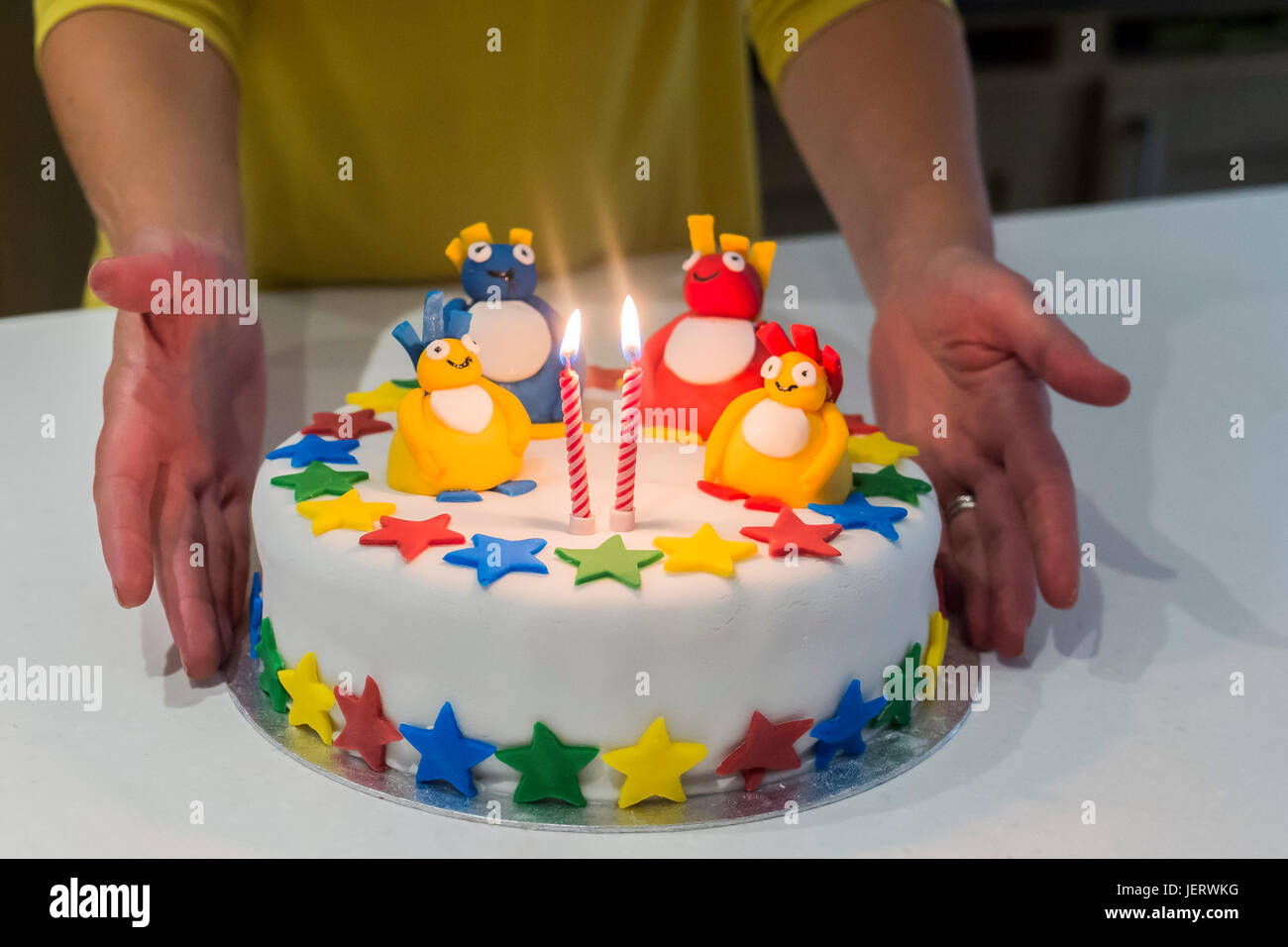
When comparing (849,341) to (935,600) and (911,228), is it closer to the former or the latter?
(911,228)

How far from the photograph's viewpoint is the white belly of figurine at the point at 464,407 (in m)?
1.40

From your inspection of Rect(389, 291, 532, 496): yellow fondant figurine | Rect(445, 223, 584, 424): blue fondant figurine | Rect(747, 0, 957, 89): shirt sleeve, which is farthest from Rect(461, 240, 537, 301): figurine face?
Rect(747, 0, 957, 89): shirt sleeve

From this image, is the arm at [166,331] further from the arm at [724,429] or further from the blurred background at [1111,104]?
the blurred background at [1111,104]

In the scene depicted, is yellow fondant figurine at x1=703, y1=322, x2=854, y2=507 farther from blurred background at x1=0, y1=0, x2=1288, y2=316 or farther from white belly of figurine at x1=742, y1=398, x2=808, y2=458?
blurred background at x1=0, y1=0, x2=1288, y2=316

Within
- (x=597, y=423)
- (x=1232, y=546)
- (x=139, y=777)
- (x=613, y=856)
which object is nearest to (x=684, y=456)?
(x=597, y=423)

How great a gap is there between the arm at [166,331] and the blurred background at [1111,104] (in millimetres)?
2830

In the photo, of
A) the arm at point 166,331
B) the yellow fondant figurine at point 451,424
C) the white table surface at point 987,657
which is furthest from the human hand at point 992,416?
the arm at point 166,331

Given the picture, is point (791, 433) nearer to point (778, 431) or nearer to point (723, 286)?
point (778, 431)

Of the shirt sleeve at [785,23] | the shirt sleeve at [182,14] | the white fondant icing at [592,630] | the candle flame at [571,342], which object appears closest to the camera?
the white fondant icing at [592,630]

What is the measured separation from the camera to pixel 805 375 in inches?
A: 54.9

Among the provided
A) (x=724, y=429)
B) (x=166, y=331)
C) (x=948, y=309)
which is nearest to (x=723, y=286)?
(x=724, y=429)

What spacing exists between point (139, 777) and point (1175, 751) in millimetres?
1057

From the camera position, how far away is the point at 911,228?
190 centimetres

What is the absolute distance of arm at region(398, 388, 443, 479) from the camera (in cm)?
140
